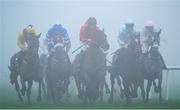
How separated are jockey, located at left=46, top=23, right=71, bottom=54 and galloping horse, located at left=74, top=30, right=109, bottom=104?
0.33 metres

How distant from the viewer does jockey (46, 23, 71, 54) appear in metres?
5.86

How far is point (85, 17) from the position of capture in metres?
5.86

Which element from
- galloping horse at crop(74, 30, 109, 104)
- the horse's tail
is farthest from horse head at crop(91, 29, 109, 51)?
the horse's tail

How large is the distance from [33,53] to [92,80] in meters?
1.03

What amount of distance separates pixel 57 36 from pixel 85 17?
0.54m

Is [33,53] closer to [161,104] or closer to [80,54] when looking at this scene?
[80,54]

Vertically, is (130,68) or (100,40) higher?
(100,40)

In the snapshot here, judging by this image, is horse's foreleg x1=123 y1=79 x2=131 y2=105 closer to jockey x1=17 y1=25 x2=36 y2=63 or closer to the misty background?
the misty background

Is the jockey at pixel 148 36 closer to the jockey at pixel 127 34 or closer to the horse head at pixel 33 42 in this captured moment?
the jockey at pixel 127 34

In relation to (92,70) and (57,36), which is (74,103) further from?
(57,36)

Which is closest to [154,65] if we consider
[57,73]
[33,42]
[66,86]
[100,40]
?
[100,40]

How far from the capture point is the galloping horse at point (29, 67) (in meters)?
5.88

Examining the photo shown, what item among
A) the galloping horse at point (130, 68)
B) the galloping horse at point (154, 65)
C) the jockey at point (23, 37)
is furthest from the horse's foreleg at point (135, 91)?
the jockey at point (23, 37)

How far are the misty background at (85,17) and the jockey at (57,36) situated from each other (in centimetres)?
7
